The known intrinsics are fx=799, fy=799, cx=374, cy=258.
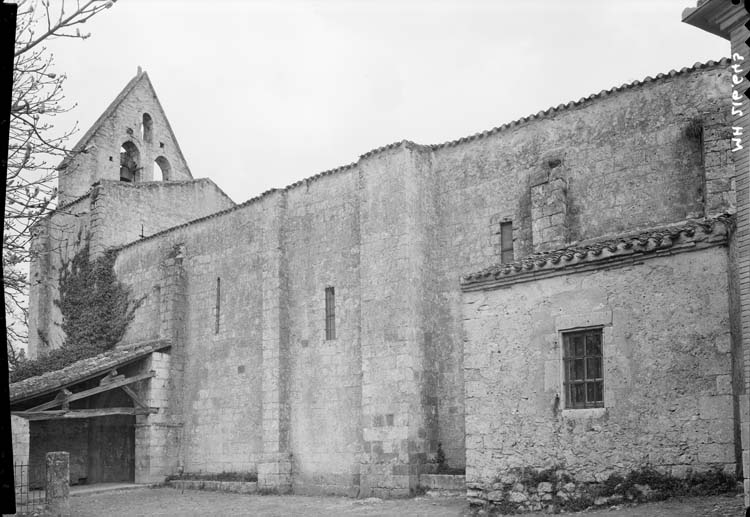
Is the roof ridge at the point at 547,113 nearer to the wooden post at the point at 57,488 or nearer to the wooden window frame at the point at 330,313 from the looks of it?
the wooden window frame at the point at 330,313

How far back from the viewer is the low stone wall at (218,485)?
18341 mm

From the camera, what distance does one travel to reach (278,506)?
603 inches

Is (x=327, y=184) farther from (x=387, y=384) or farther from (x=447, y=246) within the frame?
(x=387, y=384)

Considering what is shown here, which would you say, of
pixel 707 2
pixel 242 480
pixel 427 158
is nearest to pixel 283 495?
pixel 242 480

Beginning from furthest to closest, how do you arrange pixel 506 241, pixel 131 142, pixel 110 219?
pixel 131 142, pixel 110 219, pixel 506 241

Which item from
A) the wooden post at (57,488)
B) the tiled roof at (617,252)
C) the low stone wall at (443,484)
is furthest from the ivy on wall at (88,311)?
the tiled roof at (617,252)

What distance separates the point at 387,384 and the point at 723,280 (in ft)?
25.2

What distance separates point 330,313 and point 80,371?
22.0ft

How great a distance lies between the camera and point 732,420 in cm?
915

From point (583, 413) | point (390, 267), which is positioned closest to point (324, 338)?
point (390, 267)

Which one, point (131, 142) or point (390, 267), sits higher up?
point (131, 142)

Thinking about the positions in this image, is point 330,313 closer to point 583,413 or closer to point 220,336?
point 220,336

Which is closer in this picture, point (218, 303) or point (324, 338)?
point (324, 338)

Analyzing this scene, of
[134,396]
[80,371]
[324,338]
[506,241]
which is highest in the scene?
[506,241]
